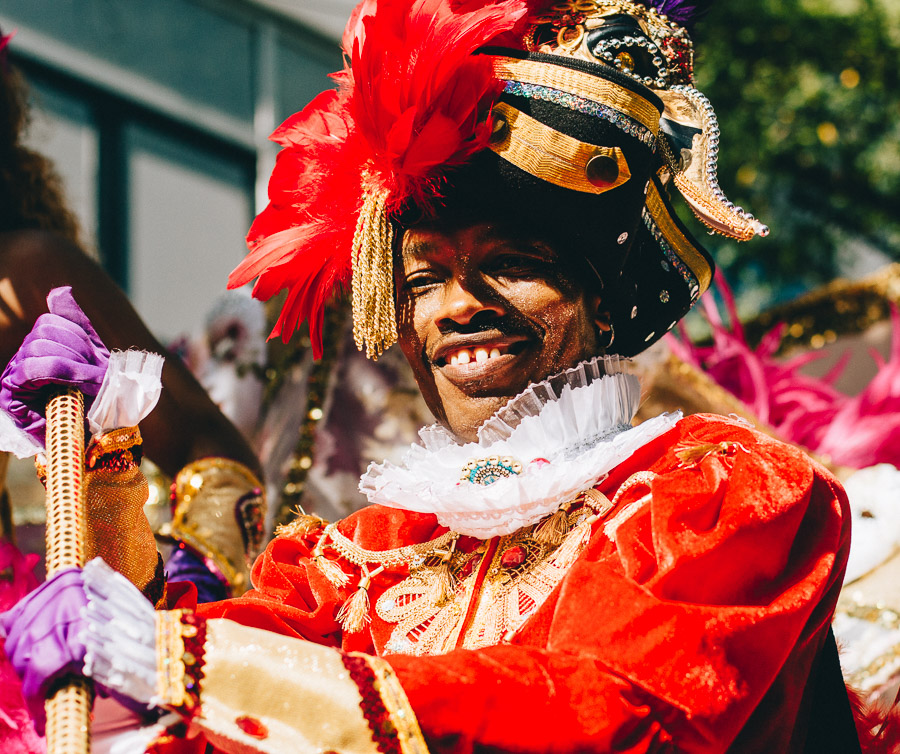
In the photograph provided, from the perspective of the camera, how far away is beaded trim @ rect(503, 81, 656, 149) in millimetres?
1732

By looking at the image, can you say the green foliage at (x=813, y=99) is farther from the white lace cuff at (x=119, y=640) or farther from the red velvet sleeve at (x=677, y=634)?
the white lace cuff at (x=119, y=640)

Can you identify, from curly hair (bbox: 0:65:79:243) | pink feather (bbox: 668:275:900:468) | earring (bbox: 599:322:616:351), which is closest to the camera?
earring (bbox: 599:322:616:351)

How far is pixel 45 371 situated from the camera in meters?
1.55

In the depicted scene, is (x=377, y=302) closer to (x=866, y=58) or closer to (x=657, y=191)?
(x=657, y=191)

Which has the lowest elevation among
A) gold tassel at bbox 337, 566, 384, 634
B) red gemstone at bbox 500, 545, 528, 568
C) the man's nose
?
gold tassel at bbox 337, 566, 384, 634

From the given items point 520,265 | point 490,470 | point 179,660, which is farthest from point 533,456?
point 179,660

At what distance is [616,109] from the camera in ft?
5.73

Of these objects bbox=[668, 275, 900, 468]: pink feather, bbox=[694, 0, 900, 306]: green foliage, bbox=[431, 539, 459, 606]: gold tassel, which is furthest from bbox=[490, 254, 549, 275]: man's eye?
bbox=[694, 0, 900, 306]: green foliage

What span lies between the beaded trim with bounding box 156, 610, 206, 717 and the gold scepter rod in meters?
0.08

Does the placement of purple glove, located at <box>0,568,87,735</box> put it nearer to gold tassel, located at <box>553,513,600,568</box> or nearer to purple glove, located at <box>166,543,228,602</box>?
gold tassel, located at <box>553,513,600,568</box>

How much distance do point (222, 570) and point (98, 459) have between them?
30.6 inches

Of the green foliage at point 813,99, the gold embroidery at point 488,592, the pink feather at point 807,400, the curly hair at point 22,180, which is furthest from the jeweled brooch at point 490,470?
the green foliage at point 813,99

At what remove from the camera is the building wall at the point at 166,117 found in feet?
16.8

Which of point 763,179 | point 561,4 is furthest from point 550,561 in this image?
point 763,179
